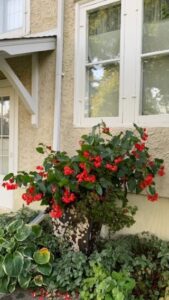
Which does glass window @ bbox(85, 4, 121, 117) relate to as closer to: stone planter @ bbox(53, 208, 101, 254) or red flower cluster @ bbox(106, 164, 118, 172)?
red flower cluster @ bbox(106, 164, 118, 172)

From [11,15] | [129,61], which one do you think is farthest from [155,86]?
[11,15]

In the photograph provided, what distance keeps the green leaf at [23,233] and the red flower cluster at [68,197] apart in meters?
0.91

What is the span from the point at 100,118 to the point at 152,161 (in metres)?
1.23

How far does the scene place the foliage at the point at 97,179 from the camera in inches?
157

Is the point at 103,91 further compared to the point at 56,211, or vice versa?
the point at 103,91

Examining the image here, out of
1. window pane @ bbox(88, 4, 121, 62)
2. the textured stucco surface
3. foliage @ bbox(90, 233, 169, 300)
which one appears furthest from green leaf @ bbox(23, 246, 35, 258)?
the textured stucco surface

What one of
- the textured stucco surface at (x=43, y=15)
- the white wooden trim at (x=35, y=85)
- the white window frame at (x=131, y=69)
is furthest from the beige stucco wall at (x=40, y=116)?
the white window frame at (x=131, y=69)

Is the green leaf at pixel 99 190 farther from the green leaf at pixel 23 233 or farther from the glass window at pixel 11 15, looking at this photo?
the glass window at pixel 11 15

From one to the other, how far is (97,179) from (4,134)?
344cm

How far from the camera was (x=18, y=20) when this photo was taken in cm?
660

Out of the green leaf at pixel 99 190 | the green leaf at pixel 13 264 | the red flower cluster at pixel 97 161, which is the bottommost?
the green leaf at pixel 13 264

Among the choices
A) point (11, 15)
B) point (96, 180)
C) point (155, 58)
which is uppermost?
point (11, 15)

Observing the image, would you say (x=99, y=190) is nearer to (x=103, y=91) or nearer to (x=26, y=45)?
(x=103, y=91)

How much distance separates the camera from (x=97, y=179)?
4.05m
